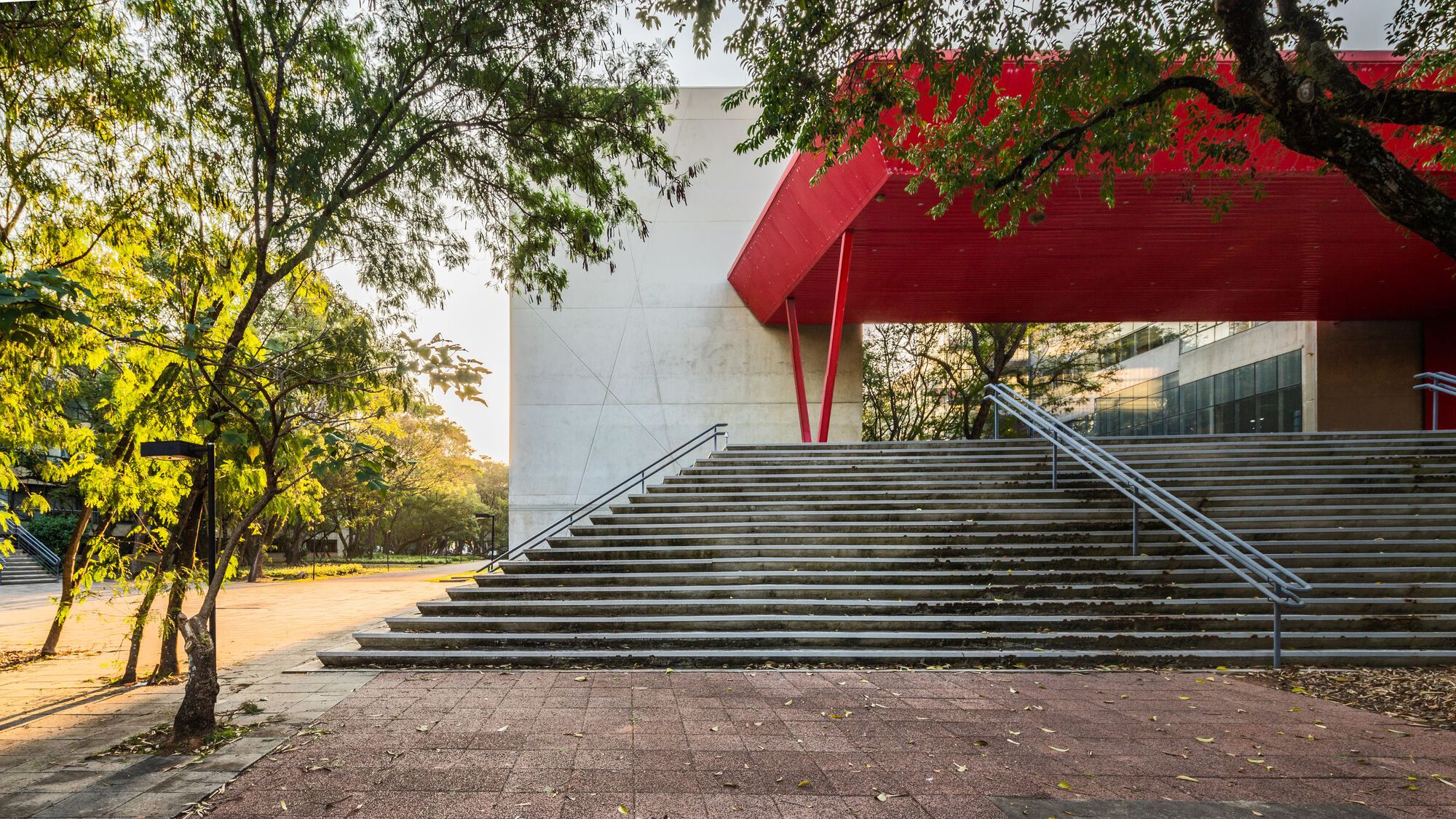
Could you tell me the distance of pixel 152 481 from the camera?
7043 mm

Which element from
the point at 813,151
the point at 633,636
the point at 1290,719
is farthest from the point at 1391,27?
the point at 633,636

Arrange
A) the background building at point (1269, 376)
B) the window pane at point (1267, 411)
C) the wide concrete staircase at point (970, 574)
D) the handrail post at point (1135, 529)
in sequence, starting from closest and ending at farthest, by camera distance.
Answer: the wide concrete staircase at point (970, 574) → the handrail post at point (1135, 529) → the background building at point (1269, 376) → the window pane at point (1267, 411)

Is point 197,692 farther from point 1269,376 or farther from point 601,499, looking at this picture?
point 1269,376

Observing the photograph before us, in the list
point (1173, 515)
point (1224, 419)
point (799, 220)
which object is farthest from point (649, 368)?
point (1224, 419)

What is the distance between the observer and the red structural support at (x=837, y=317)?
1241cm

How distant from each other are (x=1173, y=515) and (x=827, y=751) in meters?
6.32

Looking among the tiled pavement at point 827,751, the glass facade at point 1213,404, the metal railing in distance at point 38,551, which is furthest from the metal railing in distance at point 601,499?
the metal railing in distance at point 38,551

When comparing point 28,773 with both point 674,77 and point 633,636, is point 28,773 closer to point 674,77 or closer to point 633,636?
point 633,636

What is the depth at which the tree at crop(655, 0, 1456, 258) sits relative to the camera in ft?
17.1

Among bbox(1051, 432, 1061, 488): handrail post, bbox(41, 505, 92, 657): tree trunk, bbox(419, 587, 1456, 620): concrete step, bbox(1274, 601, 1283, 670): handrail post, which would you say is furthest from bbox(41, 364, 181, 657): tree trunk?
bbox(1051, 432, 1061, 488): handrail post

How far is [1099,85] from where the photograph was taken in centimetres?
668

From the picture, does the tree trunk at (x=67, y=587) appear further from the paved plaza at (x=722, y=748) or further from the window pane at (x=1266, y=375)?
the window pane at (x=1266, y=375)

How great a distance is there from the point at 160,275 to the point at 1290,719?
995cm

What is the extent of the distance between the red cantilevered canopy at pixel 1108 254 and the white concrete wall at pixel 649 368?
40.2 inches
